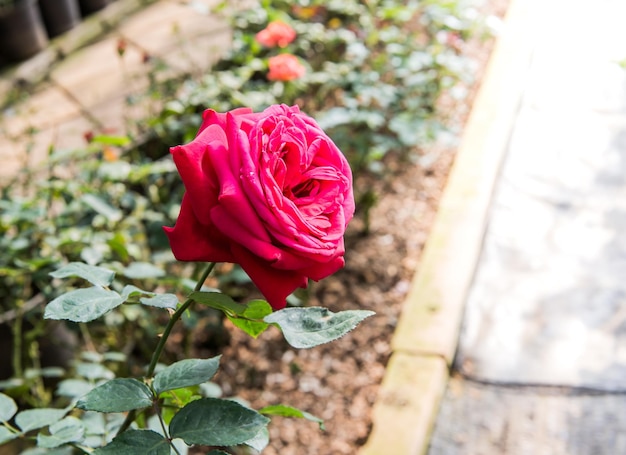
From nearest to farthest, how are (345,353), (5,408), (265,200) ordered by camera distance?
1. (265,200)
2. (5,408)
3. (345,353)

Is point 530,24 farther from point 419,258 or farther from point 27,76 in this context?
point 27,76

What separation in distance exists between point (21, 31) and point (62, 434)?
2.66m

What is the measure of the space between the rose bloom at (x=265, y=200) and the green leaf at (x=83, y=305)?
0.33 feet

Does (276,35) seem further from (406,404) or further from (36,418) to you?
(36,418)

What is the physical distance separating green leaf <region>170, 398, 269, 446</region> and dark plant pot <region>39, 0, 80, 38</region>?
3001 millimetres

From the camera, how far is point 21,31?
3047 mm

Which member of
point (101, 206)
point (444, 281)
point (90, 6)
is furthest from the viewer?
point (90, 6)

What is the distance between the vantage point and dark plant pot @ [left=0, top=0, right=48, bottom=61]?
300 centimetres

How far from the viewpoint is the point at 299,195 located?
0.62 metres

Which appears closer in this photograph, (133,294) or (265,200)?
(265,200)

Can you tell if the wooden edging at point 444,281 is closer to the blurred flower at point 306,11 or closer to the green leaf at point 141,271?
the blurred flower at point 306,11

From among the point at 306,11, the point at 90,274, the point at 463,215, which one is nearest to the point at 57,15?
the point at 306,11

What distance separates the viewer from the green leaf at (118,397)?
23.9 inches

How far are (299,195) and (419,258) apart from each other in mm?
1667
